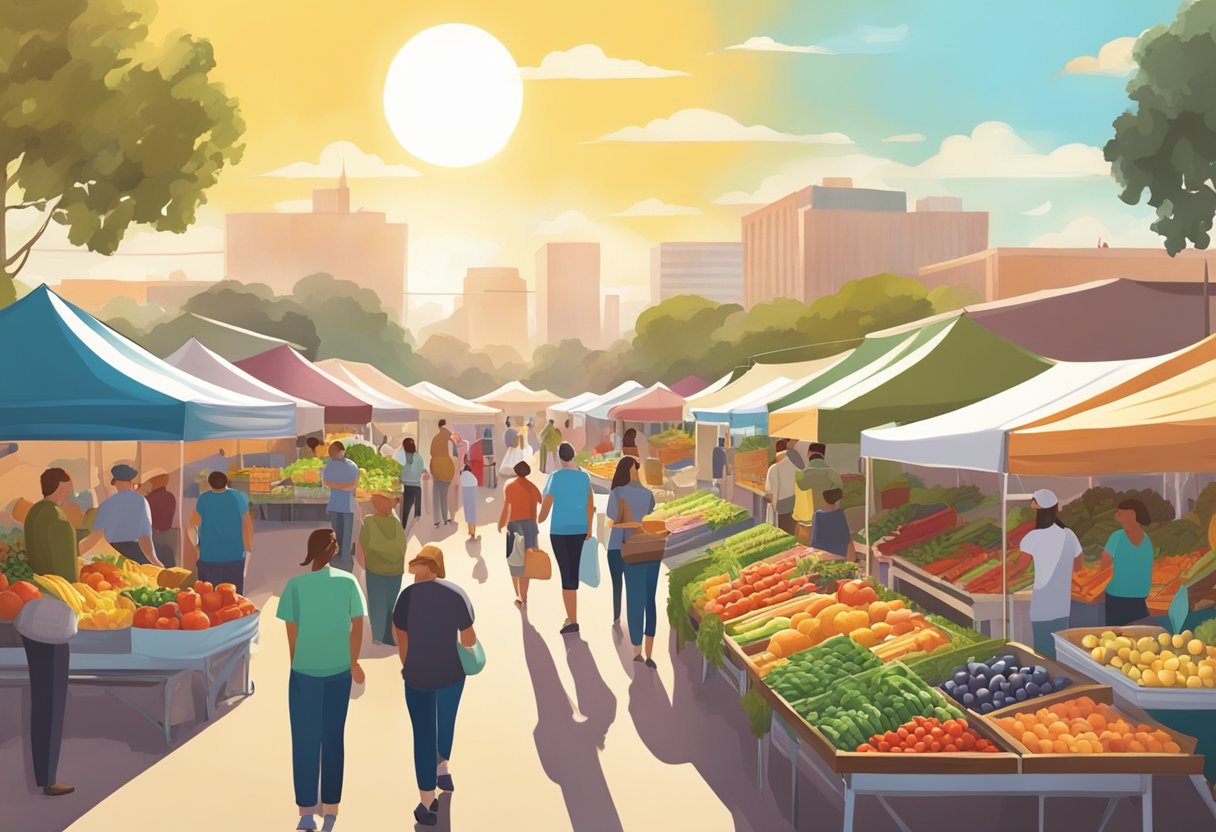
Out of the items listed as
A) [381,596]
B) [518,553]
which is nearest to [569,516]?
[518,553]

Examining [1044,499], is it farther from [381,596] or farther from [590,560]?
[381,596]

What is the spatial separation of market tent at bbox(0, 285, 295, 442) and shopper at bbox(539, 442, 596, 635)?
3235mm

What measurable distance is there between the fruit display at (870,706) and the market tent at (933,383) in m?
5.81

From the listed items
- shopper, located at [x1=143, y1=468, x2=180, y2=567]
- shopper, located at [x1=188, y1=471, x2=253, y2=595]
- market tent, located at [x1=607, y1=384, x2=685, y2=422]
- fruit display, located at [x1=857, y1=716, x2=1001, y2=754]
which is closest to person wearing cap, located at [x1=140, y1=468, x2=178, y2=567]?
shopper, located at [x1=143, y1=468, x2=180, y2=567]

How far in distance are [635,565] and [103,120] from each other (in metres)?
15.1

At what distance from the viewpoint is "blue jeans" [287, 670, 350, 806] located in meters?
6.06

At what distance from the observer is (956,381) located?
12461 mm

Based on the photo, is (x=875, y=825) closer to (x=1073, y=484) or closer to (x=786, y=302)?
(x=1073, y=484)

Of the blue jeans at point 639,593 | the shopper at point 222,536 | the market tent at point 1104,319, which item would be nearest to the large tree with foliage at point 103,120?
the shopper at point 222,536

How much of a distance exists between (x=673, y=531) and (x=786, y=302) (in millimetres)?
73066

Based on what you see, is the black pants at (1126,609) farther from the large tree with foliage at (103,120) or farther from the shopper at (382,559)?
the large tree with foliage at (103,120)

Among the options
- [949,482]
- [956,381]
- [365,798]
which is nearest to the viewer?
[365,798]

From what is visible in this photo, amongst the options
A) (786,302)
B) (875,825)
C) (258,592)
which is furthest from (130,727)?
(786,302)

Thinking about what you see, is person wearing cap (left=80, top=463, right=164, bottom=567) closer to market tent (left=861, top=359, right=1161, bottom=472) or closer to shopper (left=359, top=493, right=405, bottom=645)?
shopper (left=359, top=493, right=405, bottom=645)
